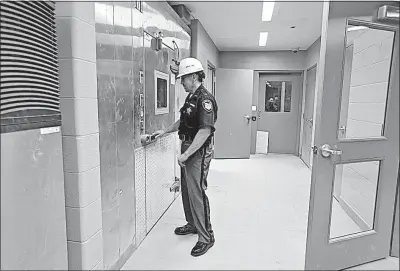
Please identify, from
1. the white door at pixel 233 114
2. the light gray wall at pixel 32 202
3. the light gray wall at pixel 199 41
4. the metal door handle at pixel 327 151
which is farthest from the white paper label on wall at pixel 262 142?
the light gray wall at pixel 32 202

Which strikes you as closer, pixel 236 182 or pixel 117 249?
pixel 117 249

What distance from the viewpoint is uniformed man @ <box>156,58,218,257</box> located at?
2.20 metres

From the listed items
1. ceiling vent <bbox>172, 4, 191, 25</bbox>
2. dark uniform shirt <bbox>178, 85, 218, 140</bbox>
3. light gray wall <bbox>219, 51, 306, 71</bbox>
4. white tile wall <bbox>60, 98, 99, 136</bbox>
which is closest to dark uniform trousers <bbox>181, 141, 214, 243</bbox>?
dark uniform shirt <bbox>178, 85, 218, 140</bbox>

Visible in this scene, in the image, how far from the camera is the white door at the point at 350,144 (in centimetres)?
178

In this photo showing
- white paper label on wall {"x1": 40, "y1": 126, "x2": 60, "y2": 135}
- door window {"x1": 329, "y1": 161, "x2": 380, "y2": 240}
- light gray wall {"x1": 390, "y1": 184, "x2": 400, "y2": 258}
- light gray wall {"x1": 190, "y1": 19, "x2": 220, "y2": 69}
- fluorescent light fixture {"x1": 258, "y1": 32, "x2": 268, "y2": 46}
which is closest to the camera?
white paper label on wall {"x1": 40, "y1": 126, "x2": 60, "y2": 135}

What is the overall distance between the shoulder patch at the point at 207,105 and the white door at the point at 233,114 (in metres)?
3.88

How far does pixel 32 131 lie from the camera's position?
1138 mm

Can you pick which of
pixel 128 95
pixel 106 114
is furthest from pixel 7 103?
pixel 128 95

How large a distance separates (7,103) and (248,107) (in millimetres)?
5363

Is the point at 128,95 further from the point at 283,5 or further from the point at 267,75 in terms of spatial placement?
the point at 267,75

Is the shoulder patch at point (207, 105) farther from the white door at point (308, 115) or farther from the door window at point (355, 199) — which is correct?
the white door at point (308, 115)

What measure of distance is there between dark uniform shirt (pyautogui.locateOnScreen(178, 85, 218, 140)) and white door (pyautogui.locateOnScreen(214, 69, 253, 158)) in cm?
375

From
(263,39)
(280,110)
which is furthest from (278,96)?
(263,39)

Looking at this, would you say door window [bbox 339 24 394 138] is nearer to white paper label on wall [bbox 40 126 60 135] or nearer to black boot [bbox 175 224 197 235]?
black boot [bbox 175 224 197 235]
